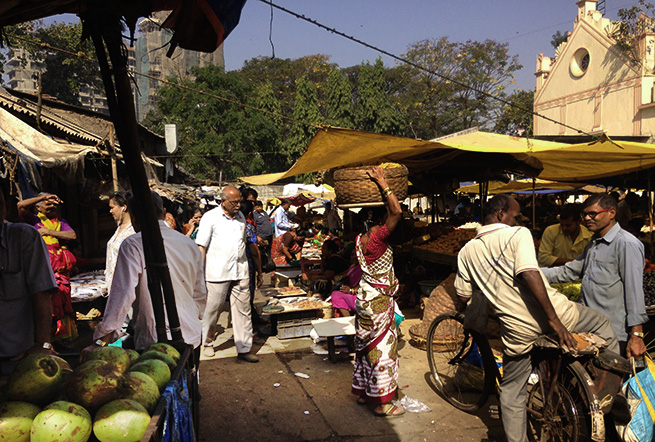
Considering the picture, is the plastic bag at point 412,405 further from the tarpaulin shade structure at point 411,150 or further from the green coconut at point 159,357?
the tarpaulin shade structure at point 411,150

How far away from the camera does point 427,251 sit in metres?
8.04

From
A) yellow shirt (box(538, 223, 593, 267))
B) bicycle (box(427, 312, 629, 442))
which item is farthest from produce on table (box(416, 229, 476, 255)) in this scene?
bicycle (box(427, 312, 629, 442))

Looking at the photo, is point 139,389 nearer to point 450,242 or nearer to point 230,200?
point 230,200

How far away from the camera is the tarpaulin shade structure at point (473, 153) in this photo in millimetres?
5879

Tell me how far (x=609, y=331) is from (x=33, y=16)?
4265 mm

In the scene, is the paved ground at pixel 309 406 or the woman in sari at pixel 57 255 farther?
the woman in sari at pixel 57 255

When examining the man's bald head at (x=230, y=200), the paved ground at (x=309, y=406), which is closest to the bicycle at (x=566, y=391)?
the paved ground at (x=309, y=406)

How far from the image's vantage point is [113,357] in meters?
2.06

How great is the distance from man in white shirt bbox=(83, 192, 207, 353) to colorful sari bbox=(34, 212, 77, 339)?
333 centimetres

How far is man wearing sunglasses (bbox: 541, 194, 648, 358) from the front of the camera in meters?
3.49

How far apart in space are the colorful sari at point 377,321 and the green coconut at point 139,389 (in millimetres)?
2625

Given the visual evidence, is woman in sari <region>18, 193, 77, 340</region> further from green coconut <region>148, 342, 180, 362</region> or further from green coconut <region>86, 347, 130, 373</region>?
green coconut <region>86, 347, 130, 373</region>

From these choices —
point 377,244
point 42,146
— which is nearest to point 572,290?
point 377,244

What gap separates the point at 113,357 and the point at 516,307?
8.80 feet
